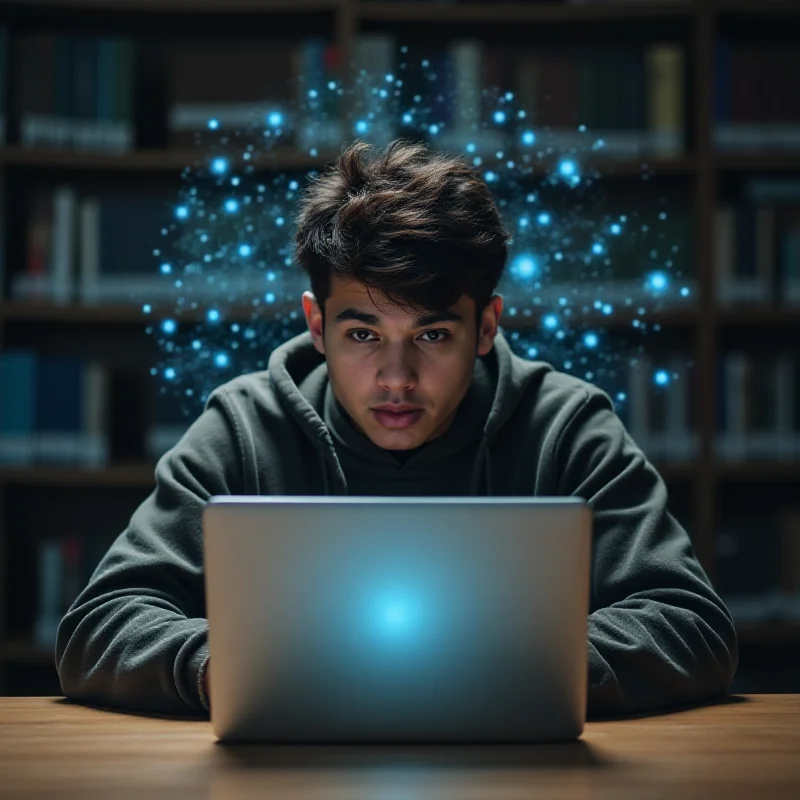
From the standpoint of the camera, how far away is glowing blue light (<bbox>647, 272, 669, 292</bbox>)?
2.72 meters

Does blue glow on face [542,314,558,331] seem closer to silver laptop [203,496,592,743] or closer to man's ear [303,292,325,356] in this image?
man's ear [303,292,325,356]

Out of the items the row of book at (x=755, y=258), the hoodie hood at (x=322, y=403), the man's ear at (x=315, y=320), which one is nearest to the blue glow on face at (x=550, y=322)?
the row of book at (x=755, y=258)

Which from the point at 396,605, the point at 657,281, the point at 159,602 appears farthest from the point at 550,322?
the point at 396,605

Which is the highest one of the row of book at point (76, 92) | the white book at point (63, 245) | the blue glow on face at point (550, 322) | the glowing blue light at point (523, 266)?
the row of book at point (76, 92)

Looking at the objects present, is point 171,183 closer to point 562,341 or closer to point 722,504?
point 562,341

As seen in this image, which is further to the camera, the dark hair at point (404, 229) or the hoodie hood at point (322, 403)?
the hoodie hood at point (322, 403)

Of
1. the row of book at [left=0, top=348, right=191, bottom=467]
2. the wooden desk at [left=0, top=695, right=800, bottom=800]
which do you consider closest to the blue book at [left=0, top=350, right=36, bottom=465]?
the row of book at [left=0, top=348, right=191, bottom=467]

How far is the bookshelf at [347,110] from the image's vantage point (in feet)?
9.41

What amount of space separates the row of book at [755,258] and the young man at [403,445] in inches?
53.8

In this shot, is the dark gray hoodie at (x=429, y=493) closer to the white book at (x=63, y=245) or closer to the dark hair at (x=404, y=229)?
the dark hair at (x=404, y=229)

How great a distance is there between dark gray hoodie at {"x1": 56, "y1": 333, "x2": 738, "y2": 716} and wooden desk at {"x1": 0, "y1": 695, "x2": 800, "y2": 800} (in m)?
0.10

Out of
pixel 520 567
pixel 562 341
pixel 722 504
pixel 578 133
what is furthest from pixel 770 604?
pixel 520 567

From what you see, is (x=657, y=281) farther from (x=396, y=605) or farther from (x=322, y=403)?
(x=396, y=605)

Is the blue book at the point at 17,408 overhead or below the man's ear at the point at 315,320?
below
